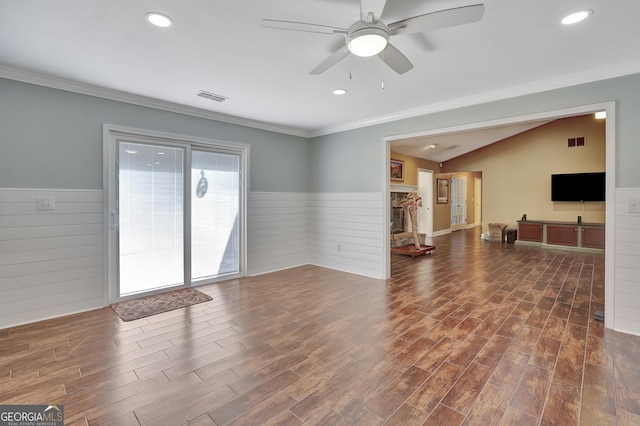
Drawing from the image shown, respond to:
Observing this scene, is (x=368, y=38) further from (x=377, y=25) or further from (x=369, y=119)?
(x=369, y=119)

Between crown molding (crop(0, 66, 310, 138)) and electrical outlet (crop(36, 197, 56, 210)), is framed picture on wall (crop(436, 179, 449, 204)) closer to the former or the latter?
crown molding (crop(0, 66, 310, 138))

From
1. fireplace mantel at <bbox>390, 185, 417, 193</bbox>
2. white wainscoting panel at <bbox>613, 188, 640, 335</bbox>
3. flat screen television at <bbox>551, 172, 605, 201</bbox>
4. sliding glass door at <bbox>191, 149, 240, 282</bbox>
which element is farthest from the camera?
fireplace mantel at <bbox>390, 185, 417, 193</bbox>

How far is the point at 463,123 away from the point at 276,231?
338 cm

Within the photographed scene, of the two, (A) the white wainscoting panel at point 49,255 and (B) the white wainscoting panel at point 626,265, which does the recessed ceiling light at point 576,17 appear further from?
(A) the white wainscoting panel at point 49,255

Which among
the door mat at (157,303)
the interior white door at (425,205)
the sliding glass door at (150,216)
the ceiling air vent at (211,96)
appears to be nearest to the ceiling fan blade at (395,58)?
the ceiling air vent at (211,96)

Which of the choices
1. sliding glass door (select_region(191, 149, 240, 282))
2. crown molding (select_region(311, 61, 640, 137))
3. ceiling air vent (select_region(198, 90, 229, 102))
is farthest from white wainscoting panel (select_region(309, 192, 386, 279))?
ceiling air vent (select_region(198, 90, 229, 102))

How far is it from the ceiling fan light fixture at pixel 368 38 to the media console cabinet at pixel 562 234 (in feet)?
26.1

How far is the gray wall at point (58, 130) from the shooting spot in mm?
2971

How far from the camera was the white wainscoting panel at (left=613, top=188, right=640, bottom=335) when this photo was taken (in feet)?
9.16

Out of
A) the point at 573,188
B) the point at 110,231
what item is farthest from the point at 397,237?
the point at 110,231

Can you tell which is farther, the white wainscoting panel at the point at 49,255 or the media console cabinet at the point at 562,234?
the media console cabinet at the point at 562,234

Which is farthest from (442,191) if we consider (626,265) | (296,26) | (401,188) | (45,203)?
(45,203)

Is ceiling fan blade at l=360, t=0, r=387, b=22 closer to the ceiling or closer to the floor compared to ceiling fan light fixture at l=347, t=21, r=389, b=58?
closer to the ceiling

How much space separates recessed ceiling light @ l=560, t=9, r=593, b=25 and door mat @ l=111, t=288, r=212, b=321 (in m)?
4.38
